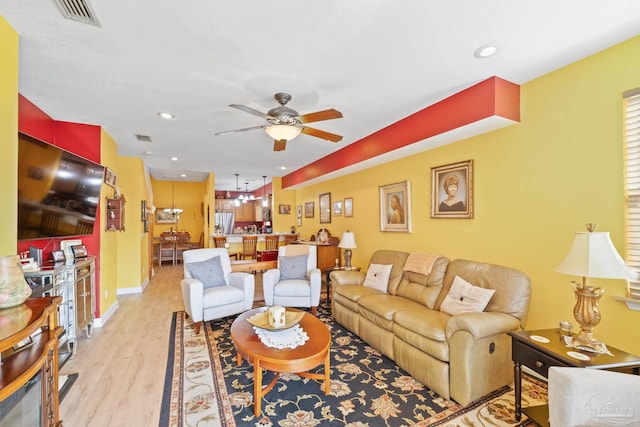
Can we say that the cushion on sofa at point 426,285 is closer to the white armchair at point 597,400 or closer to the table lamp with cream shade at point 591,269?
the table lamp with cream shade at point 591,269

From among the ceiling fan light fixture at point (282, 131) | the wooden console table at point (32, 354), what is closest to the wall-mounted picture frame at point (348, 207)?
the ceiling fan light fixture at point (282, 131)

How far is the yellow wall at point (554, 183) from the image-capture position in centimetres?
204

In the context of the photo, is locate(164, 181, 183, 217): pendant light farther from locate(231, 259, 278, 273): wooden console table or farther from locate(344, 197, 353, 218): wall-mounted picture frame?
locate(344, 197, 353, 218): wall-mounted picture frame

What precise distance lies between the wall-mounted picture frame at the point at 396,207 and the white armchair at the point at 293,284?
135cm

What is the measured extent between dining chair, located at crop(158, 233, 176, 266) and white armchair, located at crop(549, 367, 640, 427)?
30.6 feet

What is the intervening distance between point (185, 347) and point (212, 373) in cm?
73

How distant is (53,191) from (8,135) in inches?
40.5

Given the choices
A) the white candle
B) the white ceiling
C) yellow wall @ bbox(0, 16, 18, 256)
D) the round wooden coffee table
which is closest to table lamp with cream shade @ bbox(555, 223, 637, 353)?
the white ceiling

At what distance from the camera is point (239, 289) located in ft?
12.7

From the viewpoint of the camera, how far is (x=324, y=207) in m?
6.38

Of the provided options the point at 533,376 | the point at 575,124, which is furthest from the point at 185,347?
the point at 575,124

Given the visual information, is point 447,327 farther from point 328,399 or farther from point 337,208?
point 337,208

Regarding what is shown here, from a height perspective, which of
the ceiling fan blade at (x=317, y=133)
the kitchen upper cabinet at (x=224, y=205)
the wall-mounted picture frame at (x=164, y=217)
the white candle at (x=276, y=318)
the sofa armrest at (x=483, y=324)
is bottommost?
the white candle at (x=276, y=318)

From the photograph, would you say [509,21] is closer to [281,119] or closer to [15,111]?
[281,119]
